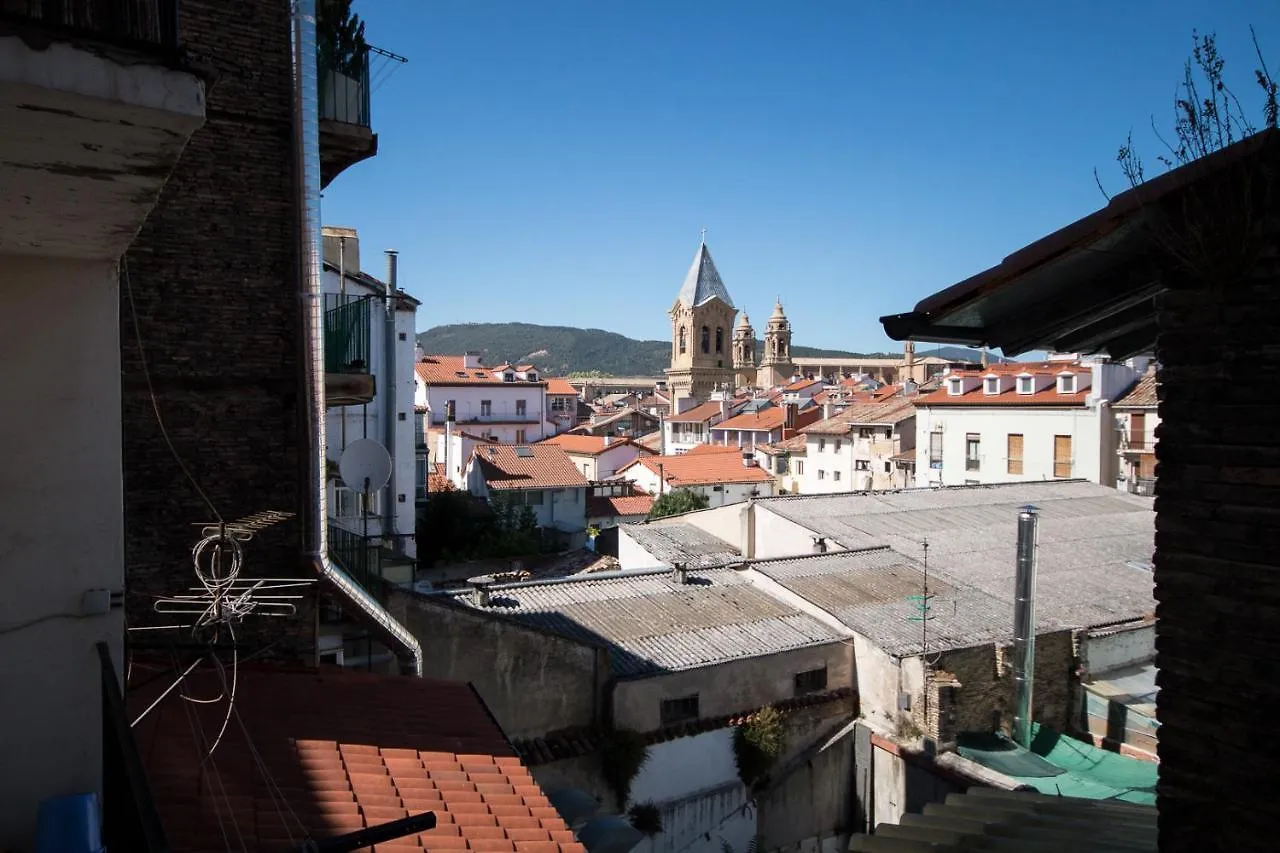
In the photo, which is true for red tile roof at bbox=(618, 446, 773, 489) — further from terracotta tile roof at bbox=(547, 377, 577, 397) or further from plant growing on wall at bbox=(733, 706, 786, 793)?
terracotta tile roof at bbox=(547, 377, 577, 397)

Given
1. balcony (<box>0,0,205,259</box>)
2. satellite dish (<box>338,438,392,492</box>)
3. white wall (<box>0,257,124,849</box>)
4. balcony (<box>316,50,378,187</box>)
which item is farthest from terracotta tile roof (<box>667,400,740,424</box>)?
balcony (<box>0,0,205,259</box>)

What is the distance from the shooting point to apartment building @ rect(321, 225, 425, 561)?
337 inches

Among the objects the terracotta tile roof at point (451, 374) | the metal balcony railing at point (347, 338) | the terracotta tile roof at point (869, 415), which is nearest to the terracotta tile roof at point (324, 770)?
the metal balcony railing at point (347, 338)

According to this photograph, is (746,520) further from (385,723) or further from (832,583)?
(385,723)

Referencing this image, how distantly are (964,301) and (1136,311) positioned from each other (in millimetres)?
1451

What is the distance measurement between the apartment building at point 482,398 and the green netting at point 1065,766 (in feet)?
126

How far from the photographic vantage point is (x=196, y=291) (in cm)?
685

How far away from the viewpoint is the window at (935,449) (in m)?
41.5

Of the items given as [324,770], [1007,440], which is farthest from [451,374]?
[324,770]

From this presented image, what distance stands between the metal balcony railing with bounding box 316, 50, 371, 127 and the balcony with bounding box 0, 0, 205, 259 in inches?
223

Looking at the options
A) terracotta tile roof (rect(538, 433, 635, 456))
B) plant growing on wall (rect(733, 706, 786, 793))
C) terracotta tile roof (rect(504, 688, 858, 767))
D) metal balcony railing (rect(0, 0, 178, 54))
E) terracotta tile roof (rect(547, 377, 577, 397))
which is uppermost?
terracotta tile roof (rect(547, 377, 577, 397))

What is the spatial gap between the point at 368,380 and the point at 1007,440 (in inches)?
1419

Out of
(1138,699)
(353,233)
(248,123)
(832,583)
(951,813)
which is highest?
(353,233)

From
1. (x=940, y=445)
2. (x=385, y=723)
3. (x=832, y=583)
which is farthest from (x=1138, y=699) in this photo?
(x=940, y=445)
